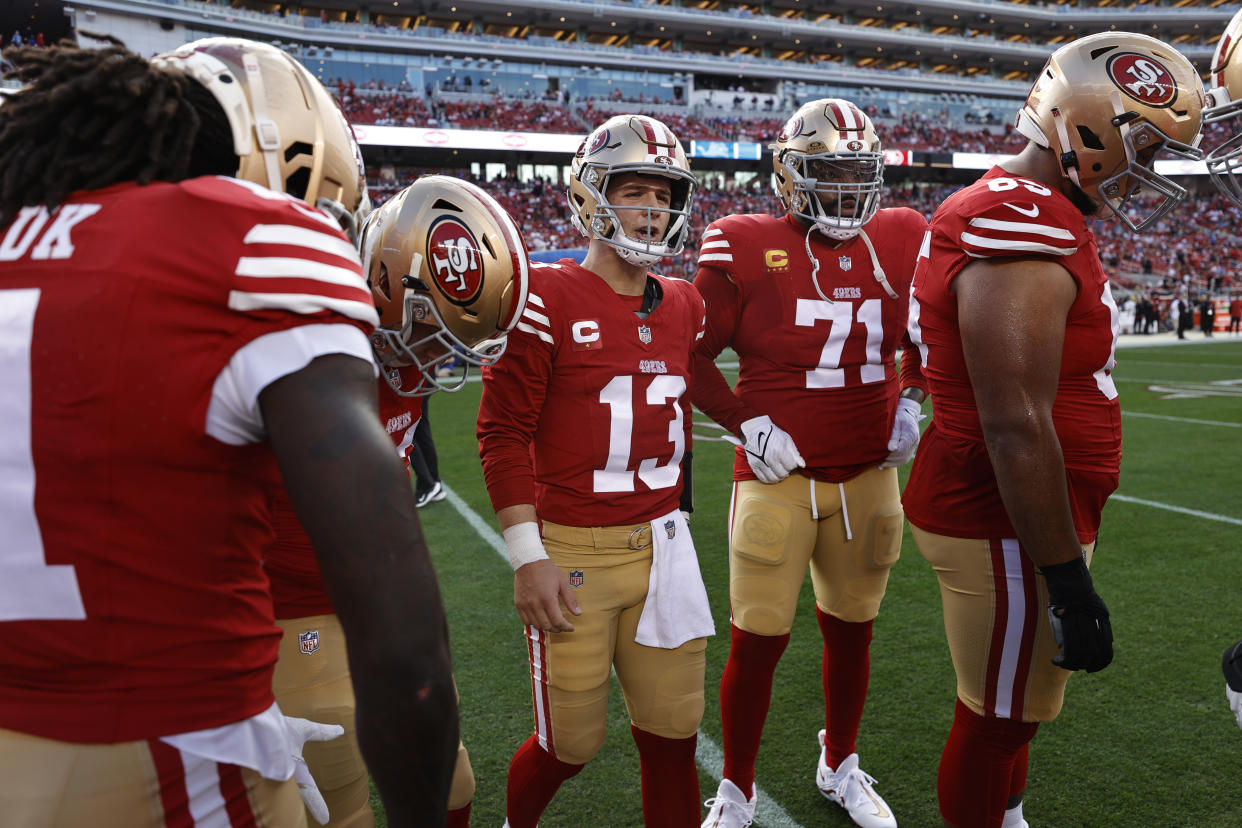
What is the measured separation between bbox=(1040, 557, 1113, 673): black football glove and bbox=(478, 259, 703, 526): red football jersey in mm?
982

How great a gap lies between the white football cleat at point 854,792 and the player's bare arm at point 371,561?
215 centimetres

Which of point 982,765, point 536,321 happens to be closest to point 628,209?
point 536,321

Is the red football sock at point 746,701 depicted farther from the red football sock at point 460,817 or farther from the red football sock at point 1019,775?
the red football sock at point 460,817

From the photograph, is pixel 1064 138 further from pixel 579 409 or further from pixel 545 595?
pixel 545 595

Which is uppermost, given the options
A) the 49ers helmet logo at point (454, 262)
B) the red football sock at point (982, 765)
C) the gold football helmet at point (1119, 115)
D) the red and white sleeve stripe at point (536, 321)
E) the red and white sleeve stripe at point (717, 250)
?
the gold football helmet at point (1119, 115)

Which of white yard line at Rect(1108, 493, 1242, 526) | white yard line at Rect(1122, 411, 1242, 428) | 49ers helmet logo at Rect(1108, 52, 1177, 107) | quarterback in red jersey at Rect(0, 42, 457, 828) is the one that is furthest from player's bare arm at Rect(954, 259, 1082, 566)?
white yard line at Rect(1122, 411, 1242, 428)

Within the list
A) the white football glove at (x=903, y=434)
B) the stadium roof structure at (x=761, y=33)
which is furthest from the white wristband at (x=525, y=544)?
the stadium roof structure at (x=761, y=33)

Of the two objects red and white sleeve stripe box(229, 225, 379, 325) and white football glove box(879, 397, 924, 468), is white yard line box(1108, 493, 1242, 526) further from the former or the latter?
red and white sleeve stripe box(229, 225, 379, 325)

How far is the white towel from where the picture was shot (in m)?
2.24

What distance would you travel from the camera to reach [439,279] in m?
1.81

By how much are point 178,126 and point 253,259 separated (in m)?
0.28

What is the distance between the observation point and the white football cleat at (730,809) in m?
2.67

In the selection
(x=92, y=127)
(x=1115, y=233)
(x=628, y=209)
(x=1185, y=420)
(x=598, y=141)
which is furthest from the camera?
(x=1115, y=233)

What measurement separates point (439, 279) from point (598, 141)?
0.87 metres
